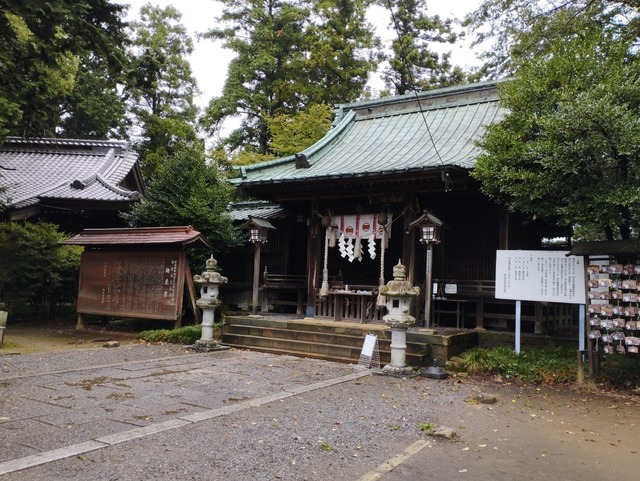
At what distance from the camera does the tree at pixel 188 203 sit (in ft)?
46.1

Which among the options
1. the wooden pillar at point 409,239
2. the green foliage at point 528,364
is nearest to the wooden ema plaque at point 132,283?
the wooden pillar at point 409,239

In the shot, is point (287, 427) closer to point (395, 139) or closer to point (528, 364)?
point (528, 364)

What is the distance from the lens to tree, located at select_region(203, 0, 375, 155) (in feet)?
84.5

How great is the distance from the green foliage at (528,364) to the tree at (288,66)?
62.7 feet

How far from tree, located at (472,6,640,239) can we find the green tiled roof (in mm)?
1769

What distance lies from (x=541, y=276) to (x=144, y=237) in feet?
31.4

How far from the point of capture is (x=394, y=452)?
16.0ft

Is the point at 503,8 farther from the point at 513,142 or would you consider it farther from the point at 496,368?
the point at 496,368

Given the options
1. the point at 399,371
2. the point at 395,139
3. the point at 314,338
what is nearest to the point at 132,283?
the point at 314,338

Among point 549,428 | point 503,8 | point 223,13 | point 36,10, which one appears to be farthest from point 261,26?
point 549,428

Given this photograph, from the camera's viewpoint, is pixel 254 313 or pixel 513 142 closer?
pixel 513 142

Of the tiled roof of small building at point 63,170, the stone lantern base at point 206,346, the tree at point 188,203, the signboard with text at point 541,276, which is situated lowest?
the stone lantern base at point 206,346

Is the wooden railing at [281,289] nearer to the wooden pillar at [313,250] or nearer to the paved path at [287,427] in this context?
the wooden pillar at [313,250]

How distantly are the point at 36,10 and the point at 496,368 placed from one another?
32.5 ft
